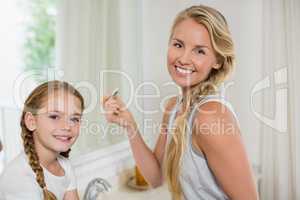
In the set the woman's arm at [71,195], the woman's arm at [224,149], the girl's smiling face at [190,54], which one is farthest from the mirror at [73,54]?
the woman's arm at [224,149]

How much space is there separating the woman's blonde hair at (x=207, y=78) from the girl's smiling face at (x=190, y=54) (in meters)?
0.01

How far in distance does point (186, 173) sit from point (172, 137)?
128mm

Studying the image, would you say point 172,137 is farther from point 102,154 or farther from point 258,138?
point 258,138

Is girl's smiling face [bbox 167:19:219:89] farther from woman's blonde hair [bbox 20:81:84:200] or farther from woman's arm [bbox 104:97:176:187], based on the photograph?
woman's blonde hair [bbox 20:81:84:200]

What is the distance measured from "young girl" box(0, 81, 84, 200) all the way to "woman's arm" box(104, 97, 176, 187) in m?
0.15

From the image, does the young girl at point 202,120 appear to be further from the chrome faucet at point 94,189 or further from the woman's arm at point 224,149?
the chrome faucet at point 94,189

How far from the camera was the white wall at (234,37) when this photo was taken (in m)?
Result: 1.61

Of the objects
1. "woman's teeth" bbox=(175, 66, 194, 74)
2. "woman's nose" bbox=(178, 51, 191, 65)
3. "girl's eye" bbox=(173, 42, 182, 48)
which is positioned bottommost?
"woman's teeth" bbox=(175, 66, 194, 74)

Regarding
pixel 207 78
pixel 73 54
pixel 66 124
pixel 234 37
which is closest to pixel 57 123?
pixel 66 124

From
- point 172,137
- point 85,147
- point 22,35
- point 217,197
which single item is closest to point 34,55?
point 22,35

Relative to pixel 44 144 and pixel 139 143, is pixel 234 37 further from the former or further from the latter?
pixel 44 144

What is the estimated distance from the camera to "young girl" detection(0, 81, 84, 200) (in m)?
0.90

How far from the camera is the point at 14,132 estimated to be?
102 centimetres

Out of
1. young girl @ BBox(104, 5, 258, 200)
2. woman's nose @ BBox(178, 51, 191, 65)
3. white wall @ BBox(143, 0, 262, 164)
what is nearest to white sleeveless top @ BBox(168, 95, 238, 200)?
young girl @ BBox(104, 5, 258, 200)
